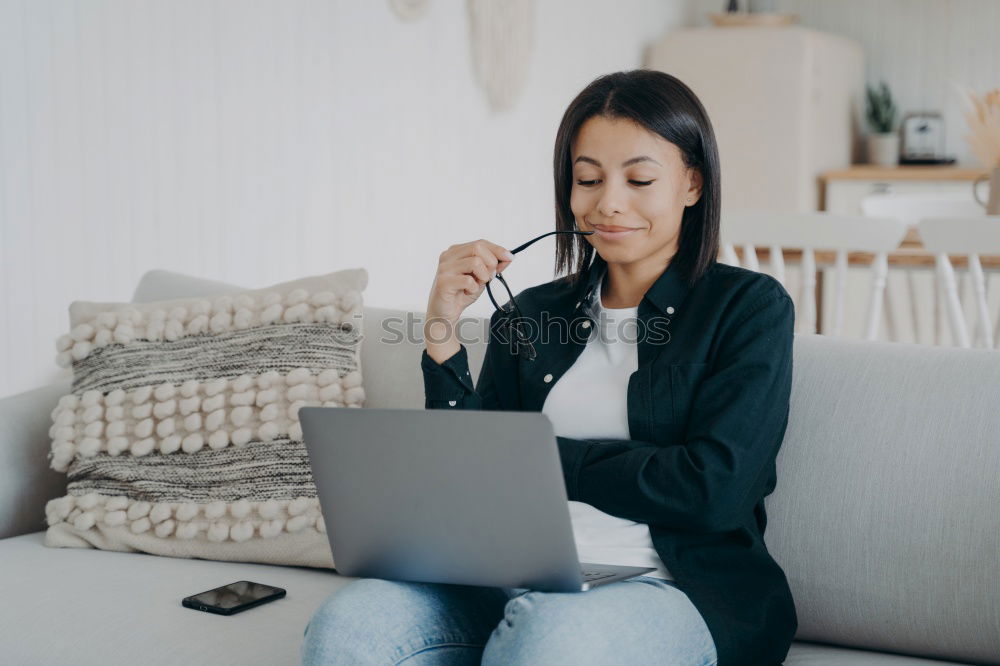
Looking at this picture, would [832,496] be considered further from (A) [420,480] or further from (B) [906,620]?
(A) [420,480]

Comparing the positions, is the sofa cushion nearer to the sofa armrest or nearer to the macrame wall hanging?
the sofa armrest

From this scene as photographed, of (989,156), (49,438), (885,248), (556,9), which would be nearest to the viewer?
(49,438)

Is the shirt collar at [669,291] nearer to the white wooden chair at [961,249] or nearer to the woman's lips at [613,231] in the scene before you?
the woman's lips at [613,231]

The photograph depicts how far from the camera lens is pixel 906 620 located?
1332 millimetres

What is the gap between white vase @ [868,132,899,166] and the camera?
5.20 metres

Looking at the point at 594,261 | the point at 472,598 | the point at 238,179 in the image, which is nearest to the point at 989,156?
the point at 594,261

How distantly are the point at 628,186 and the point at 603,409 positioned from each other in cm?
28

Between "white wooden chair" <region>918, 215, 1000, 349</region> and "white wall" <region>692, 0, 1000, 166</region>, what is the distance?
3.06 metres

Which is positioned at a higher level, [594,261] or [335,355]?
[594,261]

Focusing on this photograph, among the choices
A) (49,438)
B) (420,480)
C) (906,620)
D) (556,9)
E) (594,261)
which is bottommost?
(906,620)

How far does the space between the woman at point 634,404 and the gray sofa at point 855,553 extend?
3.7 inches

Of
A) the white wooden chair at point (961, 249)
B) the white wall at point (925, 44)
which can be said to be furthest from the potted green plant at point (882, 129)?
the white wooden chair at point (961, 249)

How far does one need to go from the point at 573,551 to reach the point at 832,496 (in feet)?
1.56

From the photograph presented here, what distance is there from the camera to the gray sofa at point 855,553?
131cm
